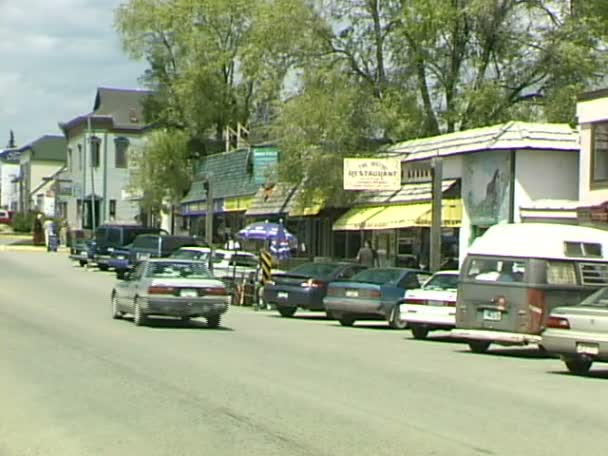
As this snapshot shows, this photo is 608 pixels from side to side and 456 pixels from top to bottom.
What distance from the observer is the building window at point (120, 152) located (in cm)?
8644

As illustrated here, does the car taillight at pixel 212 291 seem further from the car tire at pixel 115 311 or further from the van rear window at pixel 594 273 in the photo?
the van rear window at pixel 594 273

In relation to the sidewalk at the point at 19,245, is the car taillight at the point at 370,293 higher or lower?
higher

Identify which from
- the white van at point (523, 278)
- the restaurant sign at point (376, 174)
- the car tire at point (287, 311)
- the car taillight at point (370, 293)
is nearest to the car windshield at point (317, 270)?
the car tire at point (287, 311)

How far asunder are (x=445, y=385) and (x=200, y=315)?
9959 millimetres

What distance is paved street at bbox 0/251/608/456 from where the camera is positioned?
34.4ft

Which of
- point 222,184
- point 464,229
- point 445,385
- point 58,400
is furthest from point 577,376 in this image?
point 222,184

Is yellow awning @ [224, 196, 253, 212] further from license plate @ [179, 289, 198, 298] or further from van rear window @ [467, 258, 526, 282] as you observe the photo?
van rear window @ [467, 258, 526, 282]

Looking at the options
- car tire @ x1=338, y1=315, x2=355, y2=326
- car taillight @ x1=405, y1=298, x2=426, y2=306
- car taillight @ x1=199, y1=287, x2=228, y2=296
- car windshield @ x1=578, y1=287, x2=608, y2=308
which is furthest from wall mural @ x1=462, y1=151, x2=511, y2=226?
car windshield @ x1=578, y1=287, x2=608, y2=308

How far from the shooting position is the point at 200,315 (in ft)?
79.6

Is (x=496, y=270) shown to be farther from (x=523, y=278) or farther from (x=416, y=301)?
(x=416, y=301)

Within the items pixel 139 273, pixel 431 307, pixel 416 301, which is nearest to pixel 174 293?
pixel 139 273

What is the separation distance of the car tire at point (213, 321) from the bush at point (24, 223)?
7392 cm

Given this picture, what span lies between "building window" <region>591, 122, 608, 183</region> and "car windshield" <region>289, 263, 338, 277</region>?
299 inches

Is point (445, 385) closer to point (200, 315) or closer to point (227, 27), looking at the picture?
point (200, 315)
